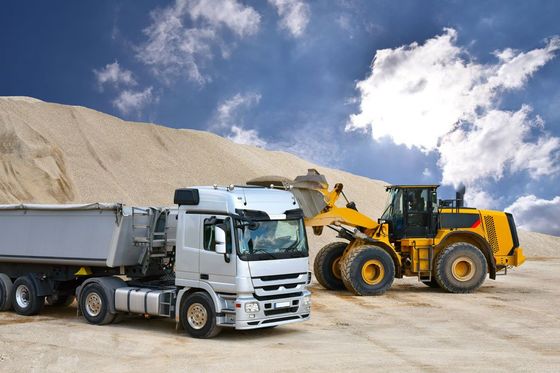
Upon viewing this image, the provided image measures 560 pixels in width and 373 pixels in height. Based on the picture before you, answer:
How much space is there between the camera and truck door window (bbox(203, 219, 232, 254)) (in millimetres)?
12773

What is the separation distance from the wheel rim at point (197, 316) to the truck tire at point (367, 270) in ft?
26.7

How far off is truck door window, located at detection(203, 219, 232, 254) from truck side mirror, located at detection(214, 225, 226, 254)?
0.78 ft

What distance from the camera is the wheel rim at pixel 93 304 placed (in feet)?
49.7

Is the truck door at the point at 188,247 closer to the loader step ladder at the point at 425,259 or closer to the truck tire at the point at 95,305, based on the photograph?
the truck tire at the point at 95,305

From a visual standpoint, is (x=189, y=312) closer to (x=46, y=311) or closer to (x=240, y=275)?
(x=240, y=275)

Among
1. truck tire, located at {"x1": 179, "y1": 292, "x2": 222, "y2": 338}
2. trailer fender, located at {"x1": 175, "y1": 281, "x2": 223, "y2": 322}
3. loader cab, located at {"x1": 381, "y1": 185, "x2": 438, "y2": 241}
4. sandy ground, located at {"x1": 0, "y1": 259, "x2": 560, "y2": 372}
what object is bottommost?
sandy ground, located at {"x1": 0, "y1": 259, "x2": 560, "y2": 372}

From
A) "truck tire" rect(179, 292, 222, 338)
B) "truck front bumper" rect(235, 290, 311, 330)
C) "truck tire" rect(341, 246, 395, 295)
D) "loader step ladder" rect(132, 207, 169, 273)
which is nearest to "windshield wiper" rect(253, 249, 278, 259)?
"truck front bumper" rect(235, 290, 311, 330)

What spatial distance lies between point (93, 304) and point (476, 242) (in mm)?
12849

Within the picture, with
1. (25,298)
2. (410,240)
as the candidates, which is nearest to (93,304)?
(25,298)

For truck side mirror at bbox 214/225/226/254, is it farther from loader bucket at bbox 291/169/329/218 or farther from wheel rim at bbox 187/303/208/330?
loader bucket at bbox 291/169/329/218

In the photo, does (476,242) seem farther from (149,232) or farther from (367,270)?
(149,232)

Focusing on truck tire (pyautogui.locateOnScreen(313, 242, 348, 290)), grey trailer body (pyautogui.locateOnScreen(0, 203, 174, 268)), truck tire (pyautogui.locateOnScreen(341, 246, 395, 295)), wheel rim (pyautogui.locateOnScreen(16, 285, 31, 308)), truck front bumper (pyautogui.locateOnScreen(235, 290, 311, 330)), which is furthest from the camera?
truck tire (pyautogui.locateOnScreen(313, 242, 348, 290))

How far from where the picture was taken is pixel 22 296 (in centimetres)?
1700

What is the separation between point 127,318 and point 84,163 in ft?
110
